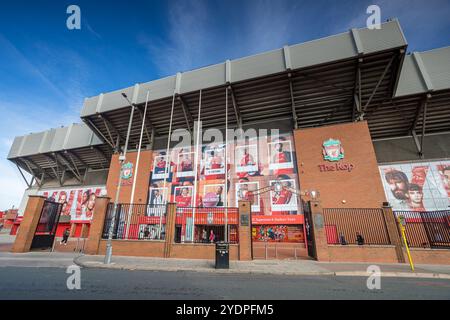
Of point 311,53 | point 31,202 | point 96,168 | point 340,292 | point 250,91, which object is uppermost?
point 311,53

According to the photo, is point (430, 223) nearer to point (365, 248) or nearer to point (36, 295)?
point (365, 248)

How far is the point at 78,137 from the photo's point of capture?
3519cm

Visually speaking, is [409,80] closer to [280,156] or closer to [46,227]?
[280,156]

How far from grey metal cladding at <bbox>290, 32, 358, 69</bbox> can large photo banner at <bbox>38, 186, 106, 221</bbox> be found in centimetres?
3530

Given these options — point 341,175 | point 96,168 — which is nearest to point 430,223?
point 341,175

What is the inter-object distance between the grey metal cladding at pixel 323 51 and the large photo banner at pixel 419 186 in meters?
14.3

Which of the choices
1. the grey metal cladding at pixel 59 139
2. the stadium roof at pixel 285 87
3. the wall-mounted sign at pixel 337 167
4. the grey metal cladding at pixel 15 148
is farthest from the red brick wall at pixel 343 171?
the grey metal cladding at pixel 15 148

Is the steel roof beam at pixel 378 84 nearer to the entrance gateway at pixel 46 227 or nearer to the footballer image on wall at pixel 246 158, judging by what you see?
the footballer image on wall at pixel 246 158

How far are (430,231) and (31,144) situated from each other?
5713 centimetres

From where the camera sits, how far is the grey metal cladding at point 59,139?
35.7 metres

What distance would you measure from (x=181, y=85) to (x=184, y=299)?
24727 mm

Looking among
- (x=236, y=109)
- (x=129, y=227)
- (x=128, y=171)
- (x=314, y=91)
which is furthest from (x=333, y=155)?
(x=128, y=171)

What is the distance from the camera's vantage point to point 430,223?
13.2m

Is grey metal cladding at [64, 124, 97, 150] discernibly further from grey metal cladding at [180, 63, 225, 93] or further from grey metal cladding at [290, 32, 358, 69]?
grey metal cladding at [290, 32, 358, 69]
